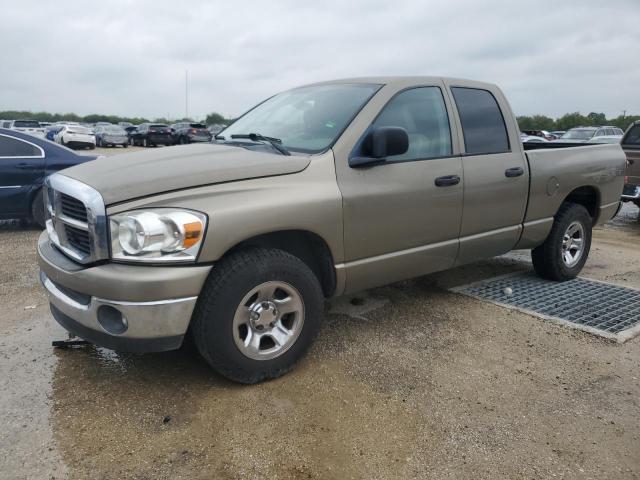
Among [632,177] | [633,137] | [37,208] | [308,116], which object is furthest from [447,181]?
[633,137]

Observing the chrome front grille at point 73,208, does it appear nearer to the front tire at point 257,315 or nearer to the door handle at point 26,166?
the front tire at point 257,315

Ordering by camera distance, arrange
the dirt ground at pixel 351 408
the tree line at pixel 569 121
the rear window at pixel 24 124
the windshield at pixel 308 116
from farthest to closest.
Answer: the tree line at pixel 569 121
the rear window at pixel 24 124
the windshield at pixel 308 116
the dirt ground at pixel 351 408

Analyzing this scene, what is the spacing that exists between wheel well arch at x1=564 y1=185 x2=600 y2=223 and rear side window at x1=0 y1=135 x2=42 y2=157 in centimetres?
695

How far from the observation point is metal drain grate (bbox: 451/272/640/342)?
13.4 ft

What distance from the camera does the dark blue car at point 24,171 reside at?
7145mm

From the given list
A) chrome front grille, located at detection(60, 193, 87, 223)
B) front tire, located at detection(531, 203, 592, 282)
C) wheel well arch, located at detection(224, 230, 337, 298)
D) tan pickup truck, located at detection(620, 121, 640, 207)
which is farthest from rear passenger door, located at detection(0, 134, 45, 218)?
tan pickup truck, located at detection(620, 121, 640, 207)

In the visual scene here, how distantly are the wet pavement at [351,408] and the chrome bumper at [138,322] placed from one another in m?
0.41

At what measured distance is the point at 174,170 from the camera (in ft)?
9.62

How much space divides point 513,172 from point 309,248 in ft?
6.76

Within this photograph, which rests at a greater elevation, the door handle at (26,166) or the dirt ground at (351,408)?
the door handle at (26,166)

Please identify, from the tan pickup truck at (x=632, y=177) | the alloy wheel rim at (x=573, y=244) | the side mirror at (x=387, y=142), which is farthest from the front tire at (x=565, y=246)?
the tan pickup truck at (x=632, y=177)

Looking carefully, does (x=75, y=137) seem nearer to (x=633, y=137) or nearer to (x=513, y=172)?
(x=633, y=137)

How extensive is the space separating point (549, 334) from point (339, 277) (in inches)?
69.1

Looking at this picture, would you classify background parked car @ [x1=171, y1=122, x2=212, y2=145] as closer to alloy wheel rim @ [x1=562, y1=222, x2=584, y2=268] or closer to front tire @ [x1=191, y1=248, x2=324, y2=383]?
alloy wheel rim @ [x1=562, y1=222, x2=584, y2=268]
